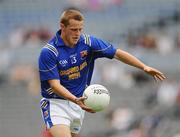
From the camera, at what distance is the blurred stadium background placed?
746 inches

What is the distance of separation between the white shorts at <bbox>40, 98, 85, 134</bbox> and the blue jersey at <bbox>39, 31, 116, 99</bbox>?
9 centimetres

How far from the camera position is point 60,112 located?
9.91m

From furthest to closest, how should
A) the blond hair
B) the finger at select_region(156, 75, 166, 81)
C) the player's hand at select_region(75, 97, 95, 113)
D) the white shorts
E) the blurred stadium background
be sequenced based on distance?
the blurred stadium background → the white shorts → the finger at select_region(156, 75, 166, 81) → the blond hair → the player's hand at select_region(75, 97, 95, 113)

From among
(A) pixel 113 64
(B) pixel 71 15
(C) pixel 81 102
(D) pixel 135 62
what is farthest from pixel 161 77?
(A) pixel 113 64

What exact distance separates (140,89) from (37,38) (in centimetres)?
369

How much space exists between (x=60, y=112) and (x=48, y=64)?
A: 0.68 meters

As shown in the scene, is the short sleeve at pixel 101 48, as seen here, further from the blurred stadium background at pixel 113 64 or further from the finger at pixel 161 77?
the blurred stadium background at pixel 113 64

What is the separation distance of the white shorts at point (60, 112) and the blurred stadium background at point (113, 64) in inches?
284

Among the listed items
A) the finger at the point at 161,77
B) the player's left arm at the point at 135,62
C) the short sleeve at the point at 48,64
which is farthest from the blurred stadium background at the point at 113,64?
the short sleeve at the point at 48,64

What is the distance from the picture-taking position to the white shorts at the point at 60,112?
389 inches

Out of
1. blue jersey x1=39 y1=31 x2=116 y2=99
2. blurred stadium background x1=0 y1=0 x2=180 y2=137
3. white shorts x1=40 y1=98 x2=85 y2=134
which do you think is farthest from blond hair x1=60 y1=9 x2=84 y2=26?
blurred stadium background x1=0 y1=0 x2=180 y2=137

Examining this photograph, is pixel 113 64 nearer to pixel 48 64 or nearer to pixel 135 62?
pixel 135 62

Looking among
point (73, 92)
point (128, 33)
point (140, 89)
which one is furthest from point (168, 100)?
point (73, 92)

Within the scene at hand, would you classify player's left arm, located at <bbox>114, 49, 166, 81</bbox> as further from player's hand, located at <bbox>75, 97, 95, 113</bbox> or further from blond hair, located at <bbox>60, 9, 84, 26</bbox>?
player's hand, located at <bbox>75, 97, 95, 113</bbox>
